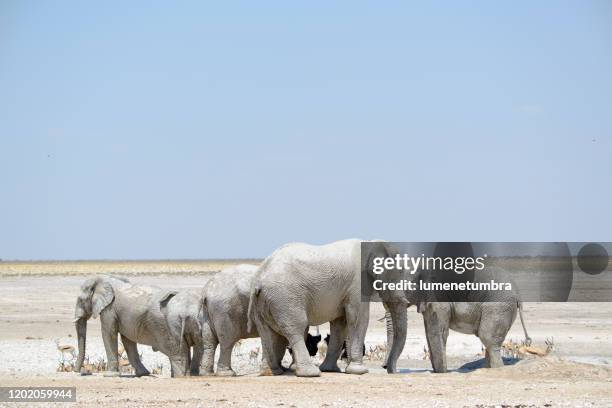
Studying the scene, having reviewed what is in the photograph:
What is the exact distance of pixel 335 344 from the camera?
1723cm

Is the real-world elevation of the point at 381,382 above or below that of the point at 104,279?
below

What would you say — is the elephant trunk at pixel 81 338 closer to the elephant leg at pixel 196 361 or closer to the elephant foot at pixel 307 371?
the elephant leg at pixel 196 361

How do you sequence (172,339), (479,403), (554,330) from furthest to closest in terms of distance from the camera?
1. (554,330)
2. (172,339)
3. (479,403)

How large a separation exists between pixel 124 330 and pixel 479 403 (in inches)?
293

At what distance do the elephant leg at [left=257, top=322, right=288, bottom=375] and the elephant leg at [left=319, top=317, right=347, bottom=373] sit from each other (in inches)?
30.9

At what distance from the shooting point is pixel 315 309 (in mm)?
16359

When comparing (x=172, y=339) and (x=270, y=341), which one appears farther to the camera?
(x=172, y=339)

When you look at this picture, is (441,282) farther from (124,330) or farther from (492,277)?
(124,330)

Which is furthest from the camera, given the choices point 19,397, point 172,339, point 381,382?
point 172,339

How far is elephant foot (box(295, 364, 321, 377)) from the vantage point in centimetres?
1591

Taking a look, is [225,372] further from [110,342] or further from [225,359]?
[110,342]

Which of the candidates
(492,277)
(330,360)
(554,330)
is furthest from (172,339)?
(554,330)

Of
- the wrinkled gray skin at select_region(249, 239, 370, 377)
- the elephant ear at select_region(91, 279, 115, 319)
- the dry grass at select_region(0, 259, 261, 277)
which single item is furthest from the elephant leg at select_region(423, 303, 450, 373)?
the dry grass at select_region(0, 259, 261, 277)

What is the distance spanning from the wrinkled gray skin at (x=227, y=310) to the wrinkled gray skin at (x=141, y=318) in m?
0.50
